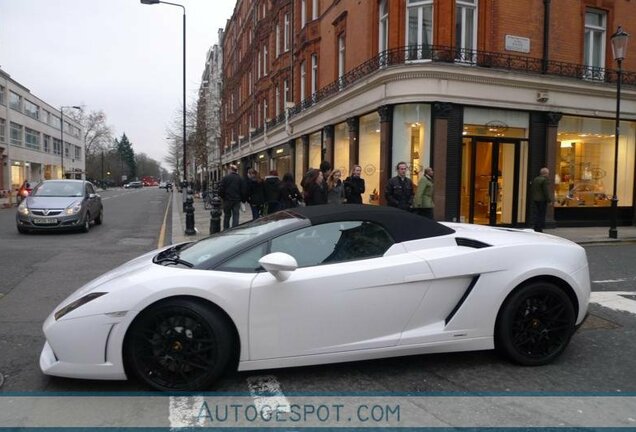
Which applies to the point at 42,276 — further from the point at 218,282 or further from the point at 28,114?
the point at 28,114

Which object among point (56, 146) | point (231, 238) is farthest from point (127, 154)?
point (231, 238)

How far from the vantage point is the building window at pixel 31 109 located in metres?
63.8

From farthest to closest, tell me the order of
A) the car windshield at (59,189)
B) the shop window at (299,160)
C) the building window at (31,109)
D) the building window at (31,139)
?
the building window at (31,109) → the building window at (31,139) → the shop window at (299,160) → the car windshield at (59,189)

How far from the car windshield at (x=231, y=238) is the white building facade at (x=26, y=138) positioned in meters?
42.8

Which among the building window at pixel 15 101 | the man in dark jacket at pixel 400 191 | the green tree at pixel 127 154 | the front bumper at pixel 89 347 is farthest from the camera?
the green tree at pixel 127 154

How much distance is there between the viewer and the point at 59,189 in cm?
1508

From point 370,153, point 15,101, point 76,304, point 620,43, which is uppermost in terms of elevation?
point 15,101

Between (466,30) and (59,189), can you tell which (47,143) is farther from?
(466,30)

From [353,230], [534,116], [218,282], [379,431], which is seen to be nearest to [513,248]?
[353,230]

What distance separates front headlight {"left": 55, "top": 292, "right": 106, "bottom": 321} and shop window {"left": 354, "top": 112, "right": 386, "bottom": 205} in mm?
12999

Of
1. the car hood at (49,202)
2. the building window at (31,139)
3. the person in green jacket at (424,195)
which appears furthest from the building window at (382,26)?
the building window at (31,139)

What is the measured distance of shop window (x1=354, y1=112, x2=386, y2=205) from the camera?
16672 millimetres

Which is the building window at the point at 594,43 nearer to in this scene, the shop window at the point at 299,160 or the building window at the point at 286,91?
the shop window at the point at 299,160

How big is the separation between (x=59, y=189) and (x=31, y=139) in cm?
5902
